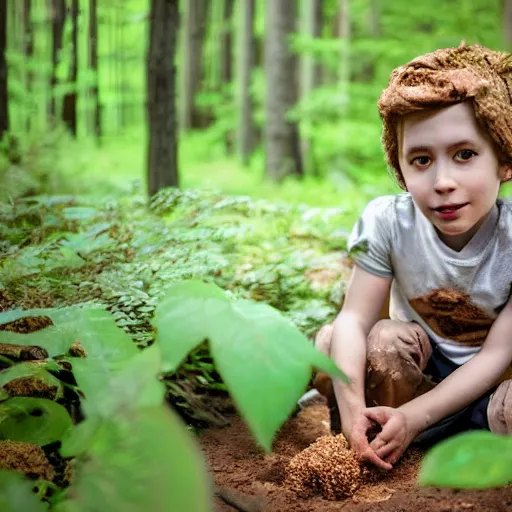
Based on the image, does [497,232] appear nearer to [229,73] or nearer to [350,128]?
[350,128]

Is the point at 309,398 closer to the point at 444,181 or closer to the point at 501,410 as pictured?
the point at 501,410

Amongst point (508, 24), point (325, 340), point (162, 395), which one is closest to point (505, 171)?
point (325, 340)

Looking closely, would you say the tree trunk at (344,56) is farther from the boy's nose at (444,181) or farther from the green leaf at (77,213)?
the boy's nose at (444,181)

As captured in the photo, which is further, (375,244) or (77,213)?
(77,213)

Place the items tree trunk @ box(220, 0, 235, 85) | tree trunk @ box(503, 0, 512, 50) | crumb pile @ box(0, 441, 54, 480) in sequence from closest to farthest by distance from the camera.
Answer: crumb pile @ box(0, 441, 54, 480) < tree trunk @ box(503, 0, 512, 50) < tree trunk @ box(220, 0, 235, 85)

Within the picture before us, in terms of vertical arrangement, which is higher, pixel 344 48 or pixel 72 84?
pixel 344 48

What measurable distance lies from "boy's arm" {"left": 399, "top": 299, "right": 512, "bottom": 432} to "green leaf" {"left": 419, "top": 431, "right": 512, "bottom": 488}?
810mm

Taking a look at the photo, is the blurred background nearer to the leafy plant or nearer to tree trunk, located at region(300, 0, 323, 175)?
tree trunk, located at region(300, 0, 323, 175)

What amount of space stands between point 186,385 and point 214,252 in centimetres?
51

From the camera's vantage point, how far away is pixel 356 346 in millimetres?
1817

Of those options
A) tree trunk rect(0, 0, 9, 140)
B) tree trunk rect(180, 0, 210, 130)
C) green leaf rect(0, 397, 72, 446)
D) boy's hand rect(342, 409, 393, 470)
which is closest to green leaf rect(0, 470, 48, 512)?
green leaf rect(0, 397, 72, 446)

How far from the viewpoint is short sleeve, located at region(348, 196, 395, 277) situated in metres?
1.90

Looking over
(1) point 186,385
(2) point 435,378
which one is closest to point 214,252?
(1) point 186,385

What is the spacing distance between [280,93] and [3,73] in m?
6.24
